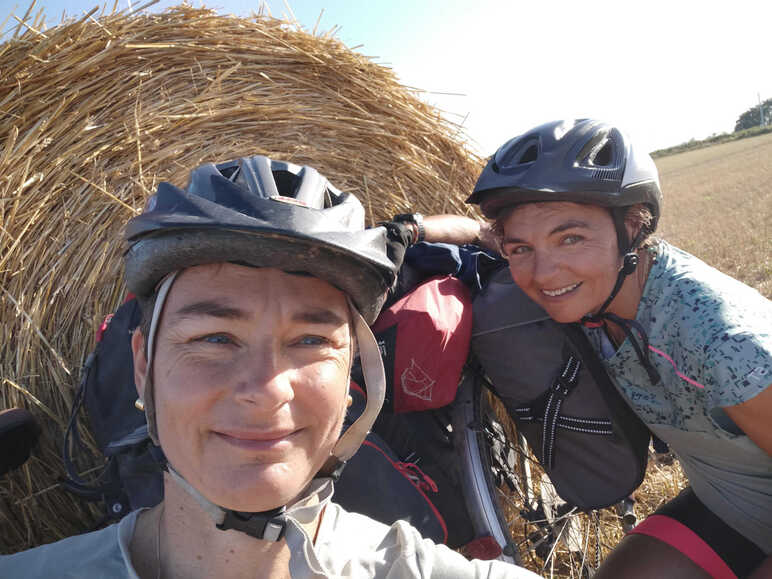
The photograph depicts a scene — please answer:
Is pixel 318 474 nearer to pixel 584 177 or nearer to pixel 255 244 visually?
pixel 255 244

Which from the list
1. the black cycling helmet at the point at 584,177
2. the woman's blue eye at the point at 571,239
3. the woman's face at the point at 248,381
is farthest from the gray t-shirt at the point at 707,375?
the woman's face at the point at 248,381

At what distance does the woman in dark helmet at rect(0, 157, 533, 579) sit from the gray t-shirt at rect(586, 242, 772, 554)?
42.3 inches

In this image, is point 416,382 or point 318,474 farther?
point 416,382

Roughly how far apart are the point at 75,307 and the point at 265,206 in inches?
72.4

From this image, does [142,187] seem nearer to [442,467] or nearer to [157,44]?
[157,44]

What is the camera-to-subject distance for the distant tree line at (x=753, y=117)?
64812 millimetres

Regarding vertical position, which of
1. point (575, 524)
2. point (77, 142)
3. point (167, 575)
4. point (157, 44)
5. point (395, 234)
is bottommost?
point (575, 524)

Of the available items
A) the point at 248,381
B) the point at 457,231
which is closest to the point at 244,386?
the point at 248,381

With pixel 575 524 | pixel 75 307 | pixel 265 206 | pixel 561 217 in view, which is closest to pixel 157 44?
pixel 75 307

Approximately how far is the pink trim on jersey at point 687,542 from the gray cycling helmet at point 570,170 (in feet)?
4.59

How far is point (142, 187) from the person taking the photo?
283cm

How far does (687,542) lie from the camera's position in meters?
2.35

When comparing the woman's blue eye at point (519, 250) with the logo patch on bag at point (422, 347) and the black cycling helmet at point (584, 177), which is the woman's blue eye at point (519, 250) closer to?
the black cycling helmet at point (584, 177)

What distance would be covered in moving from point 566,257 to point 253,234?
1469mm
